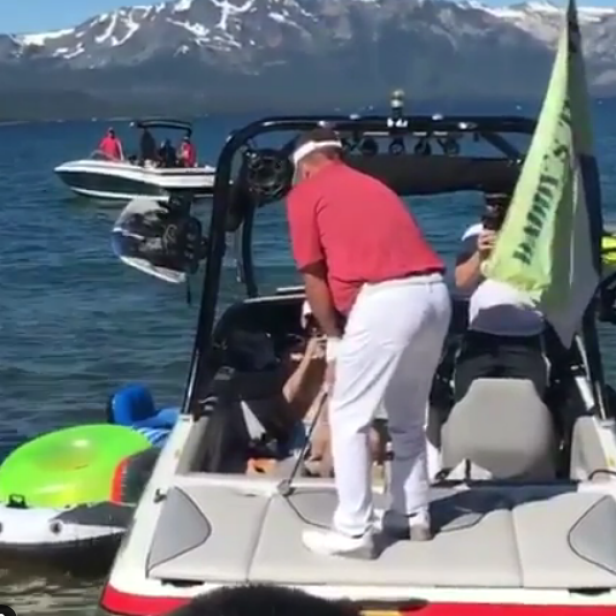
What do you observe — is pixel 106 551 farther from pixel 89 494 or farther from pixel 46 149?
pixel 46 149

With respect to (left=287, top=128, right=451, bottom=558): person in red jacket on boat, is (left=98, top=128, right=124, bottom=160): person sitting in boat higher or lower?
lower

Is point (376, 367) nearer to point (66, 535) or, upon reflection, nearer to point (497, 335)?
point (497, 335)

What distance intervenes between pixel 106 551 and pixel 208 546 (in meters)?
2.52

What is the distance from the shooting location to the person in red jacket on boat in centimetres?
511

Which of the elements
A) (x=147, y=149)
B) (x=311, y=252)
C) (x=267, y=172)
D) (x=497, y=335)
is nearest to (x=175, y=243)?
(x=267, y=172)

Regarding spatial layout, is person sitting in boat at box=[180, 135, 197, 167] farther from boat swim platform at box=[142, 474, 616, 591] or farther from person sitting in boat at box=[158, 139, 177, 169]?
boat swim platform at box=[142, 474, 616, 591]

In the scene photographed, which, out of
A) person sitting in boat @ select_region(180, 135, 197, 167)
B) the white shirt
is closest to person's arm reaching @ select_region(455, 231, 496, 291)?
the white shirt

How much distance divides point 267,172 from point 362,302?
71.7 inches

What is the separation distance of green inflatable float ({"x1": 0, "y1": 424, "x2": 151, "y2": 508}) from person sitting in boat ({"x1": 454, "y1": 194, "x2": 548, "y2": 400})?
187 cm

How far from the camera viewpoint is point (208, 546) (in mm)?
5125

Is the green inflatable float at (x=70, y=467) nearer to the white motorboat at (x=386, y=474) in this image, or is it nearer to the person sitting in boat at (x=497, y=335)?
the white motorboat at (x=386, y=474)

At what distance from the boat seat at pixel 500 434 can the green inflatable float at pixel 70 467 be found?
1.97 meters

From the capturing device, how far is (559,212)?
5.81m

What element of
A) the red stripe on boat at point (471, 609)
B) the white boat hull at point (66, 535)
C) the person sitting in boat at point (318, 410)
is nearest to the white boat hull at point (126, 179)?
the white boat hull at point (66, 535)
